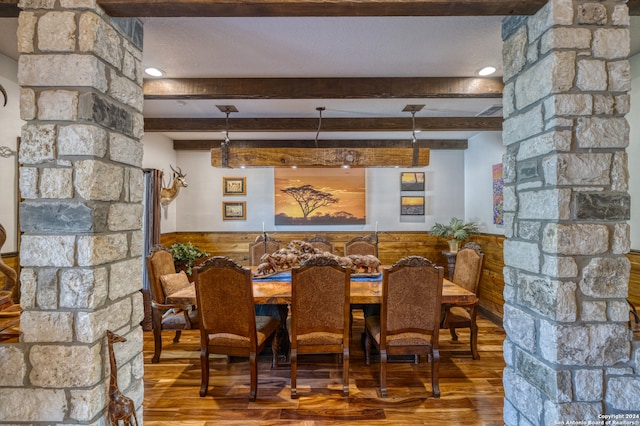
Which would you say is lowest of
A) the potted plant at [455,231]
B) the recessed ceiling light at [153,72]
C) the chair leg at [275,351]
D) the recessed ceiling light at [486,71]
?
the chair leg at [275,351]

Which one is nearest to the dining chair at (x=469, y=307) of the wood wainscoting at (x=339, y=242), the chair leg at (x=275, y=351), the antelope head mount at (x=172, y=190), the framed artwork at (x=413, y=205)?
the chair leg at (x=275, y=351)

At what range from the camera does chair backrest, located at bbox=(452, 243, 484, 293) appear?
10.2 ft

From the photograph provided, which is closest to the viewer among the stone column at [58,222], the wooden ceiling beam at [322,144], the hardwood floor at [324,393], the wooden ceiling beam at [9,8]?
the stone column at [58,222]

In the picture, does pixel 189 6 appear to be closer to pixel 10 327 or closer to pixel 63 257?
pixel 63 257

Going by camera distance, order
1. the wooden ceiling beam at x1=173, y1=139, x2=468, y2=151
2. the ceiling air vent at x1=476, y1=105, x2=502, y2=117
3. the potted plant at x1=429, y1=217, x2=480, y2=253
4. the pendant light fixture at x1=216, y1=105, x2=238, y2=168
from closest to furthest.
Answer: the pendant light fixture at x1=216, y1=105, x2=238, y2=168 < the ceiling air vent at x1=476, y1=105, x2=502, y2=117 < the potted plant at x1=429, y1=217, x2=480, y2=253 < the wooden ceiling beam at x1=173, y1=139, x2=468, y2=151

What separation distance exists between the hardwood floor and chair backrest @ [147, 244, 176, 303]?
2.11ft

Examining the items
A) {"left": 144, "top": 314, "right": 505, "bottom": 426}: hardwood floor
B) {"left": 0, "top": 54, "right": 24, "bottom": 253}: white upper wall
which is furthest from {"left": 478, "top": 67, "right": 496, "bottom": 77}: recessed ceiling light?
{"left": 0, "top": 54, "right": 24, "bottom": 253}: white upper wall

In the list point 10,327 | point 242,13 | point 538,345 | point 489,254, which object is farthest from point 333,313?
point 489,254

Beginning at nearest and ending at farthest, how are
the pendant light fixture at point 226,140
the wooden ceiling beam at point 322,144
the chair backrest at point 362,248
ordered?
the pendant light fixture at point 226,140, the chair backrest at point 362,248, the wooden ceiling beam at point 322,144

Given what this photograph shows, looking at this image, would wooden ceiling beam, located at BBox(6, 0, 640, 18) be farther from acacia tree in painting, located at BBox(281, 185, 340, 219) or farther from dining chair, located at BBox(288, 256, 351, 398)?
acacia tree in painting, located at BBox(281, 185, 340, 219)

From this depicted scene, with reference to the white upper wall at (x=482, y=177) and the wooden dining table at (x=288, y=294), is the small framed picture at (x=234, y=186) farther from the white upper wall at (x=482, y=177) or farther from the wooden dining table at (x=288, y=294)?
the white upper wall at (x=482, y=177)

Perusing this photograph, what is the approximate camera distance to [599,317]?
1324mm

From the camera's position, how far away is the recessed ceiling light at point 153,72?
2564 millimetres

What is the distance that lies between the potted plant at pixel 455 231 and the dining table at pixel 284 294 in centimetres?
184
